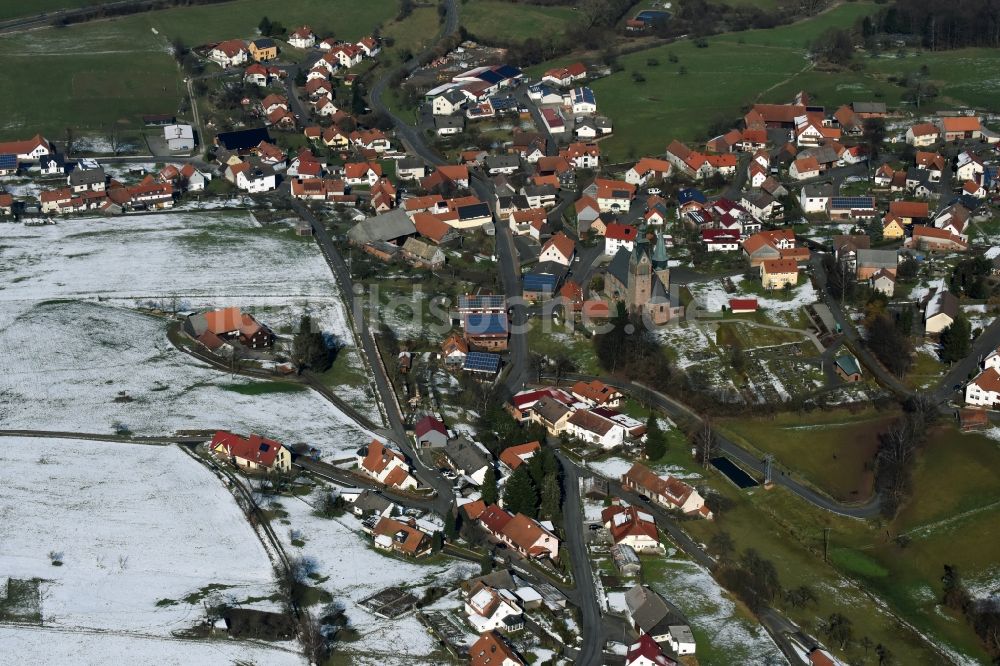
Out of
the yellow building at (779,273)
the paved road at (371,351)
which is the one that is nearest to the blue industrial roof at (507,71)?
the paved road at (371,351)

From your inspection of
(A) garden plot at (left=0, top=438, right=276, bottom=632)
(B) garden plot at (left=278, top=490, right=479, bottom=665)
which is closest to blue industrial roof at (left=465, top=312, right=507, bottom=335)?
(B) garden plot at (left=278, top=490, right=479, bottom=665)

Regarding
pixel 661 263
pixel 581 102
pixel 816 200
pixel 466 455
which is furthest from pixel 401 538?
pixel 581 102

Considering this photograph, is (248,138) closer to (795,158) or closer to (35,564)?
(795,158)

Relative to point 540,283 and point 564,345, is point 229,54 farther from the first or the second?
point 564,345

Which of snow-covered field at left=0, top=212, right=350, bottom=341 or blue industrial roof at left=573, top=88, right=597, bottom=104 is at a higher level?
blue industrial roof at left=573, top=88, right=597, bottom=104

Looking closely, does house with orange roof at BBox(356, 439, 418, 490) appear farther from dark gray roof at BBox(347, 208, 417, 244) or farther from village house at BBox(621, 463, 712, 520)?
dark gray roof at BBox(347, 208, 417, 244)
